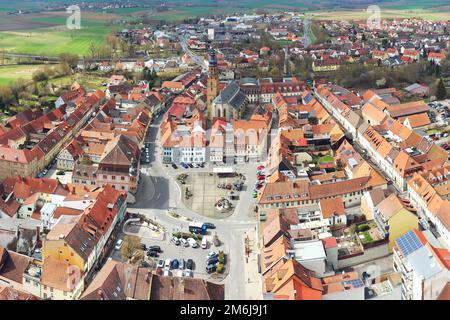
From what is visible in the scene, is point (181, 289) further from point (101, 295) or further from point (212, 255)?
point (212, 255)

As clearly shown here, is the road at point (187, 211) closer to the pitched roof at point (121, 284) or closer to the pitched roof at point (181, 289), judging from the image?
the pitched roof at point (181, 289)

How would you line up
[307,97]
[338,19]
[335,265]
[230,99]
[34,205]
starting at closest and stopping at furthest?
[335,265] < [34,205] < [230,99] < [307,97] < [338,19]

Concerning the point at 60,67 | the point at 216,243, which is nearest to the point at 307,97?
the point at 216,243

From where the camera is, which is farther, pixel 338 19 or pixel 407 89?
pixel 338 19

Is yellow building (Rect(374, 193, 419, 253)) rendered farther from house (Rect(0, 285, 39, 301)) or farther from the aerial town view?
house (Rect(0, 285, 39, 301))

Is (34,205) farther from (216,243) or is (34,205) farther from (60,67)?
(60,67)
